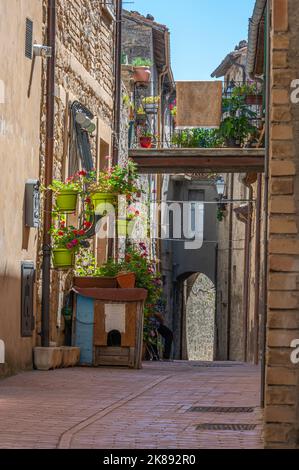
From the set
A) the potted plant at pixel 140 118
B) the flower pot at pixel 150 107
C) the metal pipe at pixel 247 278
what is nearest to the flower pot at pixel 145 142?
the potted plant at pixel 140 118

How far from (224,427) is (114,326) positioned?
709 cm

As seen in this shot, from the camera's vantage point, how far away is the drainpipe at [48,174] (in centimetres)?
1530

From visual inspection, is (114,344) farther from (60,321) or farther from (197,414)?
(197,414)

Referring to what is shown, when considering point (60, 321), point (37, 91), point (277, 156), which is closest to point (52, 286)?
point (60, 321)

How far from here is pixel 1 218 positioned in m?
13.0

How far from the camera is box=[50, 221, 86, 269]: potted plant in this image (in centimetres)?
1542

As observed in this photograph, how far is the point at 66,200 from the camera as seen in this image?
15.5 metres

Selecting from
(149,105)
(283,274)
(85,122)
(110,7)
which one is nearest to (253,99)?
(110,7)


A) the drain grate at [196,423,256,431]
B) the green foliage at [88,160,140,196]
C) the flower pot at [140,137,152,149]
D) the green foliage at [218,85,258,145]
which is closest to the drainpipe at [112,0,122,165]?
the green foliage at [218,85,258,145]

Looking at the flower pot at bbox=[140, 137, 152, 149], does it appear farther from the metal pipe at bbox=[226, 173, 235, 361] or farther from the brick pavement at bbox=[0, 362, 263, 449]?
the brick pavement at bbox=[0, 362, 263, 449]

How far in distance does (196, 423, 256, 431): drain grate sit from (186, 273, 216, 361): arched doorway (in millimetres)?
36670

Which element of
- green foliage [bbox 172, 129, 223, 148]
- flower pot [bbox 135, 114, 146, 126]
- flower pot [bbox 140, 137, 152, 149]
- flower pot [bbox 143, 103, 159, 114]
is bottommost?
flower pot [bbox 140, 137, 152, 149]

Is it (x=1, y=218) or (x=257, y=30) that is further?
(x=257, y=30)

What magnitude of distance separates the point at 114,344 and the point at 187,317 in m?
32.2
